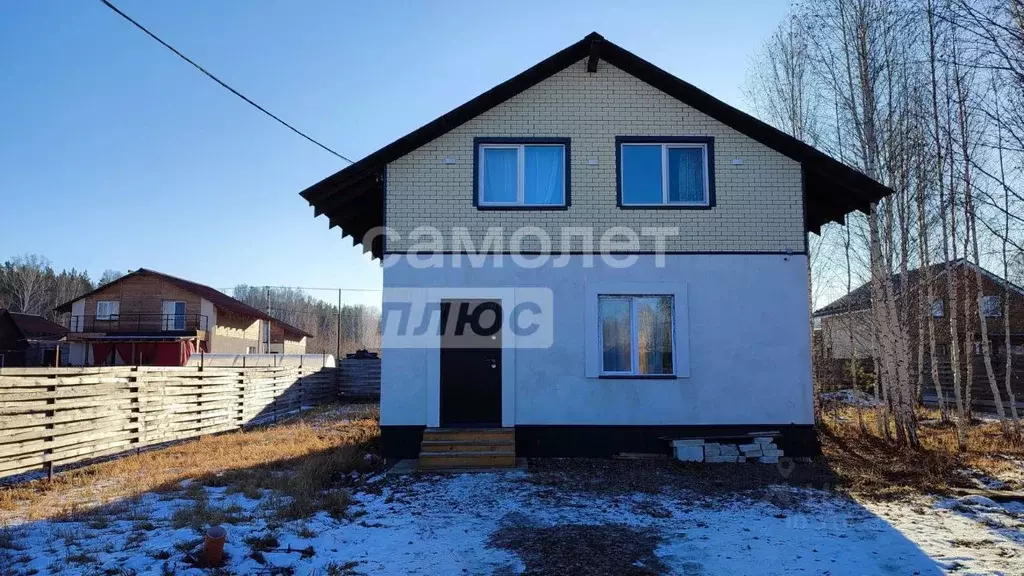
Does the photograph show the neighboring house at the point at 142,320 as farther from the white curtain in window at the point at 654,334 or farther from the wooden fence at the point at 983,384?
the wooden fence at the point at 983,384

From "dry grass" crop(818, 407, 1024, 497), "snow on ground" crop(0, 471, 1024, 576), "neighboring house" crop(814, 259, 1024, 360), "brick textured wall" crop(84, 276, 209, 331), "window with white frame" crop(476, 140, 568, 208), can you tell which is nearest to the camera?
"snow on ground" crop(0, 471, 1024, 576)

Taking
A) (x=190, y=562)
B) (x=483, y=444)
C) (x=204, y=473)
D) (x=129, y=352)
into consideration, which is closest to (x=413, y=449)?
(x=483, y=444)

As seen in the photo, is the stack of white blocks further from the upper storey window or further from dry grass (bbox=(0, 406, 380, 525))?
dry grass (bbox=(0, 406, 380, 525))

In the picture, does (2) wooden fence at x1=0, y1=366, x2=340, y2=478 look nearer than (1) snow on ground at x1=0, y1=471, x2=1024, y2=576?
No

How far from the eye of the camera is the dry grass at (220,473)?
722 cm

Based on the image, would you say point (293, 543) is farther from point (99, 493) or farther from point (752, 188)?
point (752, 188)

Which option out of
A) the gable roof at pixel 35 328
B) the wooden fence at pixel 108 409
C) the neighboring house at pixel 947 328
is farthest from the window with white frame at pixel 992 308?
the gable roof at pixel 35 328

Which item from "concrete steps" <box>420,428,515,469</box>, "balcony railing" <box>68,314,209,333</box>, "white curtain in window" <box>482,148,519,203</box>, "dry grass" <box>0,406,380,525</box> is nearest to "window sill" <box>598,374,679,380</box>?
"concrete steps" <box>420,428,515,469</box>

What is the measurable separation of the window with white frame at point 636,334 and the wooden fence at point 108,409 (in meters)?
7.56

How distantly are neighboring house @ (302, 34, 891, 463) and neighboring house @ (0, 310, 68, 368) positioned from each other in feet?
110

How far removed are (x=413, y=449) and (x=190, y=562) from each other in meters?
4.76

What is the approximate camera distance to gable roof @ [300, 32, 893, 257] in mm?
9914

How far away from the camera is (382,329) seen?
1000 cm

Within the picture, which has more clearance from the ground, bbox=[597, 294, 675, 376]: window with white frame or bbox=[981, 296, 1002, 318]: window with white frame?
bbox=[981, 296, 1002, 318]: window with white frame
